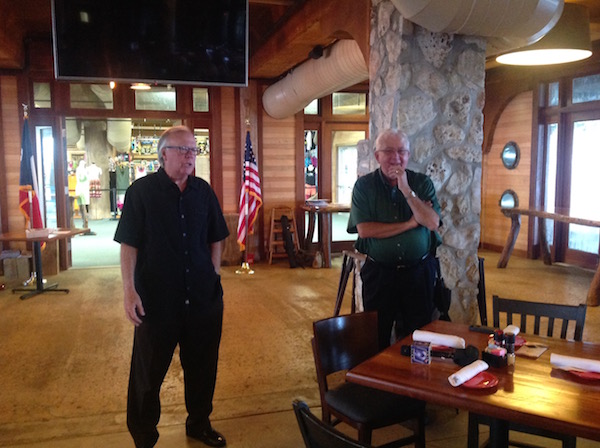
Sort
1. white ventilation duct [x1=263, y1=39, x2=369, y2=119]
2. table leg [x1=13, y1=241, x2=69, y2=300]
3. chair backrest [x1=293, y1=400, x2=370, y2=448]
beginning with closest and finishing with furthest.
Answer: chair backrest [x1=293, y1=400, x2=370, y2=448]
white ventilation duct [x1=263, y1=39, x2=369, y2=119]
table leg [x1=13, y1=241, x2=69, y2=300]

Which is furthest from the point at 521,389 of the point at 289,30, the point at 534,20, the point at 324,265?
the point at 324,265

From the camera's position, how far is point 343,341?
2.41 metres

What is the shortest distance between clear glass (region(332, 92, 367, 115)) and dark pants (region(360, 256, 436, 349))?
5769 millimetres

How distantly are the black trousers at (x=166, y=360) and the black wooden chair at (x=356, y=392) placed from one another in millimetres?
673

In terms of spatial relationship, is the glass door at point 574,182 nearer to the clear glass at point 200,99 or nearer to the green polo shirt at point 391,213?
the green polo shirt at point 391,213

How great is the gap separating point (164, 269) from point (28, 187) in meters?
5.10

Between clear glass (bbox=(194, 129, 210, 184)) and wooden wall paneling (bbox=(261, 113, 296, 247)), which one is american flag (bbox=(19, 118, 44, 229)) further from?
clear glass (bbox=(194, 129, 210, 184))

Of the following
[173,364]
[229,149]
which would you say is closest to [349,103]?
[229,149]

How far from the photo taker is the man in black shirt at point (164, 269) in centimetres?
259

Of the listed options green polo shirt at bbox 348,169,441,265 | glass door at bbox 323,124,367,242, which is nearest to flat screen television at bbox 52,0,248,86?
green polo shirt at bbox 348,169,441,265

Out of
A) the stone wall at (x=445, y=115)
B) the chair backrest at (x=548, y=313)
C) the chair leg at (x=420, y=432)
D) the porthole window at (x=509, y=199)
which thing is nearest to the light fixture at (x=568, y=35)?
the stone wall at (x=445, y=115)

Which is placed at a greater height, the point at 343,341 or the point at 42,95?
the point at 42,95

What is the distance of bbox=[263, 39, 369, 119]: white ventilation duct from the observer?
496 centimetres

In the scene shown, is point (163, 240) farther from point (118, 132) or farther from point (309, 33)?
point (118, 132)
